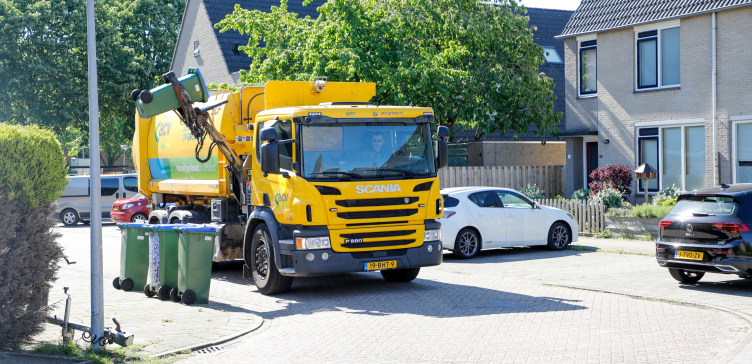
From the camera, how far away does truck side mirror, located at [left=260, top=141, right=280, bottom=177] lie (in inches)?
403

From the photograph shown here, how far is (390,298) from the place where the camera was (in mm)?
10578

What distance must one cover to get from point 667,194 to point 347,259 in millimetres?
12628

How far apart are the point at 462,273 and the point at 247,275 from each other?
3686 millimetres

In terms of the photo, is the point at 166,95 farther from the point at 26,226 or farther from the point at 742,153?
the point at 742,153

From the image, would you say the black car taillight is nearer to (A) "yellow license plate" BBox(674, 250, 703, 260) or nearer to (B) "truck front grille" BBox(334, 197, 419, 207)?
(A) "yellow license plate" BBox(674, 250, 703, 260)

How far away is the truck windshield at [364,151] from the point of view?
10.4 metres

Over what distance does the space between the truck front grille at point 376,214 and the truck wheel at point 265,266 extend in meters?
1.28

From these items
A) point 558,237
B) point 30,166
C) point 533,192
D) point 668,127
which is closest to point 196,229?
point 30,166

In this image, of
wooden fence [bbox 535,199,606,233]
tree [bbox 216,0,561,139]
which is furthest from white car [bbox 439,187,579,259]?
tree [bbox 216,0,561,139]

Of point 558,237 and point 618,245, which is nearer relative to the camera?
point 558,237

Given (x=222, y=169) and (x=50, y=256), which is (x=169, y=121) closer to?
(x=222, y=169)

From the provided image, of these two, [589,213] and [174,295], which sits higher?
[589,213]

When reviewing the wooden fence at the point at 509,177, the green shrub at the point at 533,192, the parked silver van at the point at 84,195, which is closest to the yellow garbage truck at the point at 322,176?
the green shrub at the point at 533,192

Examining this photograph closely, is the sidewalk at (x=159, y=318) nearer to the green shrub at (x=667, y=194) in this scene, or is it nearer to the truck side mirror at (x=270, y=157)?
the truck side mirror at (x=270, y=157)
